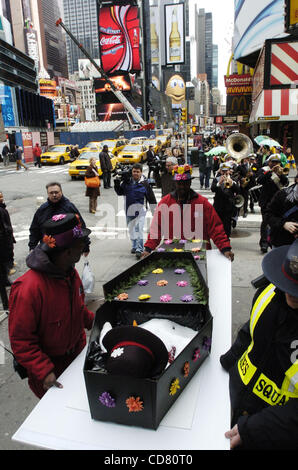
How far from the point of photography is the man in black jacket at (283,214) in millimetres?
4211

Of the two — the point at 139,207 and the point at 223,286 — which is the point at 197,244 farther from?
the point at 139,207

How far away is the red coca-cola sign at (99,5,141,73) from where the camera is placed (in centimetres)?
6359

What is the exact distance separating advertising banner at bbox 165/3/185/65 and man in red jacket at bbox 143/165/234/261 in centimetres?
10143

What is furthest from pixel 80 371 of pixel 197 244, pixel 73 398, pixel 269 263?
→ pixel 197 244

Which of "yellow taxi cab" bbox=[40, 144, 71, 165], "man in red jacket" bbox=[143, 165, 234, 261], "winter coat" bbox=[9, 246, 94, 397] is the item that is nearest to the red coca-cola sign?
"yellow taxi cab" bbox=[40, 144, 71, 165]

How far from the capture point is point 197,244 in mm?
4262

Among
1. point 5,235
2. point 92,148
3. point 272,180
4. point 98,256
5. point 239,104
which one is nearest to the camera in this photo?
point 5,235

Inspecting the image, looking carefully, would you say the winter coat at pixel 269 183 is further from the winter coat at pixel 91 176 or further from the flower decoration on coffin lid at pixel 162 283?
the winter coat at pixel 91 176

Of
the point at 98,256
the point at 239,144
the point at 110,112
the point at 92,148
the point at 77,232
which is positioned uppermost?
the point at 110,112

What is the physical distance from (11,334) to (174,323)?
116cm

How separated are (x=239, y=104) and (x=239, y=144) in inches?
584

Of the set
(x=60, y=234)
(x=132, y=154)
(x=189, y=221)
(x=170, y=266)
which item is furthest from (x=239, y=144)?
(x=60, y=234)

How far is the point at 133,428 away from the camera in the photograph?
1.87 meters

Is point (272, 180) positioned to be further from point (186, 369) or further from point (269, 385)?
point (269, 385)
